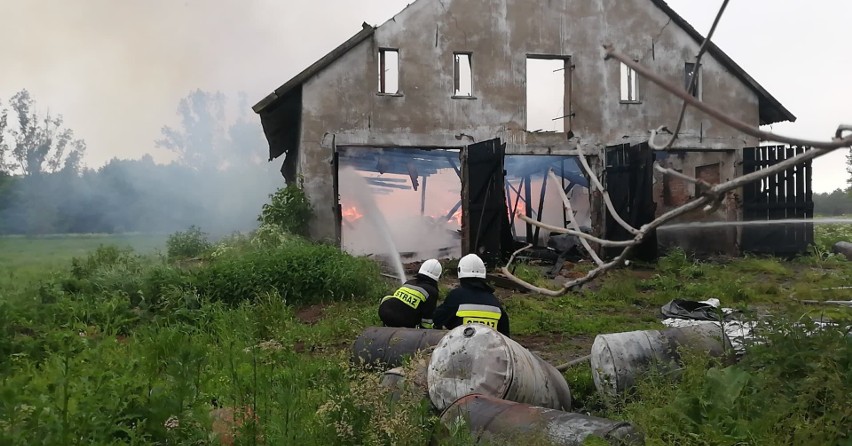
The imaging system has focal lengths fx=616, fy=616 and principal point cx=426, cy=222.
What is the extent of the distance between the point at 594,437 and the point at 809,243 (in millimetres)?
12562

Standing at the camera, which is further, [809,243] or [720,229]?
[720,229]

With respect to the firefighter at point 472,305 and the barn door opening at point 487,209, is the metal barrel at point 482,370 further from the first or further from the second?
the barn door opening at point 487,209

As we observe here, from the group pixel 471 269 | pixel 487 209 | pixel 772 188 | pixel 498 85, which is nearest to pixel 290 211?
pixel 487 209

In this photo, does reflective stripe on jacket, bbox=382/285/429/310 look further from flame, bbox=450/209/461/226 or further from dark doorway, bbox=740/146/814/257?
dark doorway, bbox=740/146/814/257

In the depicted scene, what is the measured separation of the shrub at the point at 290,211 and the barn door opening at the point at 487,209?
3.09 m

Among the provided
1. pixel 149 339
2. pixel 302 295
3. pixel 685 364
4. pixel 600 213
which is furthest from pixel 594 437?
pixel 600 213

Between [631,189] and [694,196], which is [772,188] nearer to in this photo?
[694,196]

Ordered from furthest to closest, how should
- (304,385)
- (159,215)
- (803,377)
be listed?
1. (159,215)
2. (304,385)
3. (803,377)

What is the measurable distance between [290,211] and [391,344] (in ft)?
23.7

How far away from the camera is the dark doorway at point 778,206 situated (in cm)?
1261

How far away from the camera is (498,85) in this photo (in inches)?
500

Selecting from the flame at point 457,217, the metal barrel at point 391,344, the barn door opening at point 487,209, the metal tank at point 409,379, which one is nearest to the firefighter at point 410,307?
the metal barrel at point 391,344

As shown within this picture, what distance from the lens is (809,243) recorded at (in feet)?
42.5

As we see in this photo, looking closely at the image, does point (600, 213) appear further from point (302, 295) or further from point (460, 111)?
point (302, 295)
